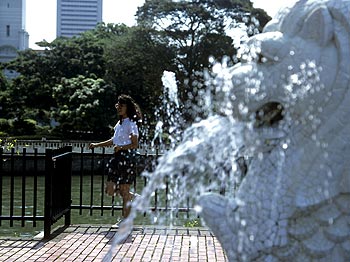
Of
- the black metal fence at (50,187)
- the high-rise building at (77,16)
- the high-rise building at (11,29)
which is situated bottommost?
the black metal fence at (50,187)

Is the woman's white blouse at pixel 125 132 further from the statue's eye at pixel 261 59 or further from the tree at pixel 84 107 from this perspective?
the tree at pixel 84 107

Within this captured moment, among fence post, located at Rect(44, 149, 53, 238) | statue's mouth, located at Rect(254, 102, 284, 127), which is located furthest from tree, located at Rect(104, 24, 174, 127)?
statue's mouth, located at Rect(254, 102, 284, 127)

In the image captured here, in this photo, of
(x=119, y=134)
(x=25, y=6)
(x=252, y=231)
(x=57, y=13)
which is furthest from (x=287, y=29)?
(x=57, y=13)

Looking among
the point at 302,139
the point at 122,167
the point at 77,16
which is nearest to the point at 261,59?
the point at 302,139

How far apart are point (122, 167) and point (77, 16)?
132 meters

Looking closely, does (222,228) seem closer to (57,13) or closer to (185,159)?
(185,159)

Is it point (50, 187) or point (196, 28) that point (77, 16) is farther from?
point (50, 187)

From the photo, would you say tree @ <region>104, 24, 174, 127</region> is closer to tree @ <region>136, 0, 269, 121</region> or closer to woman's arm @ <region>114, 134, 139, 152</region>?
tree @ <region>136, 0, 269, 121</region>

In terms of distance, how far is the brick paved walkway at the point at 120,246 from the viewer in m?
5.90

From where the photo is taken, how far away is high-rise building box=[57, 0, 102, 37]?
134 m

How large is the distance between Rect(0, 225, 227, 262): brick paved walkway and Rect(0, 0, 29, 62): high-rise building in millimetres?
78959

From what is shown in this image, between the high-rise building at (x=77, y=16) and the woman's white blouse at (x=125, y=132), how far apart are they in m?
129

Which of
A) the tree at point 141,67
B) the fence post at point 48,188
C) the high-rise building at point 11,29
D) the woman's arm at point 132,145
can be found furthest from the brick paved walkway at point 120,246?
the high-rise building at point 11,29

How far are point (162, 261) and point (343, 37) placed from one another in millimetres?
3709
